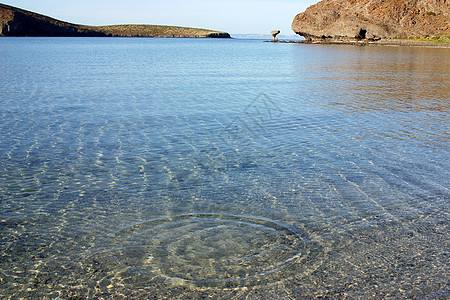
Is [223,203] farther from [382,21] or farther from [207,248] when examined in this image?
[382,21]

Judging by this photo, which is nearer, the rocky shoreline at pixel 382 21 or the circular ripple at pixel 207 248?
the circular ripple at pixel 207 248

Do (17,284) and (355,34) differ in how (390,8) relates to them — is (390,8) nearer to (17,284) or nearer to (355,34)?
(355,34)

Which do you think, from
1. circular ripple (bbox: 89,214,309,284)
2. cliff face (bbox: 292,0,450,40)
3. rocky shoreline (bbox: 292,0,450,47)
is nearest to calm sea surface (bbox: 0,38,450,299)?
circular ripple (bbox: 89,214,309,284)

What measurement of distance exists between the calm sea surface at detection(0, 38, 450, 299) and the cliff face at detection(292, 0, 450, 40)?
89581 millimetres

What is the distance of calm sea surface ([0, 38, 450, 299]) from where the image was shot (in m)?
4.54

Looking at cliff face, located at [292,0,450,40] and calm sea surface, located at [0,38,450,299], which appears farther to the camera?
cliff face, located at [292,0,450,40]

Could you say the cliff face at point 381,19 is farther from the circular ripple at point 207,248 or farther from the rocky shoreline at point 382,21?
the circular ripple at point 207,248

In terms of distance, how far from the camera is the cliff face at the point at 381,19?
91.1 metres

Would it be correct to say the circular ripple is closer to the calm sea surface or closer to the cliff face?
the calm sea surface

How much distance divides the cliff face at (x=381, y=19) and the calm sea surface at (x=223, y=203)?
89.6m

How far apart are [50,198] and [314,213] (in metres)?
4.36

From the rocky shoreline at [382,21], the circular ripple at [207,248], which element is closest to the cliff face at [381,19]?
the rocky shoreline at [382,21]

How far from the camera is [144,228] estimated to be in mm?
5707

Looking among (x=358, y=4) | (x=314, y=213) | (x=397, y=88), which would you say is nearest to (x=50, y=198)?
(x=314, y=213)
